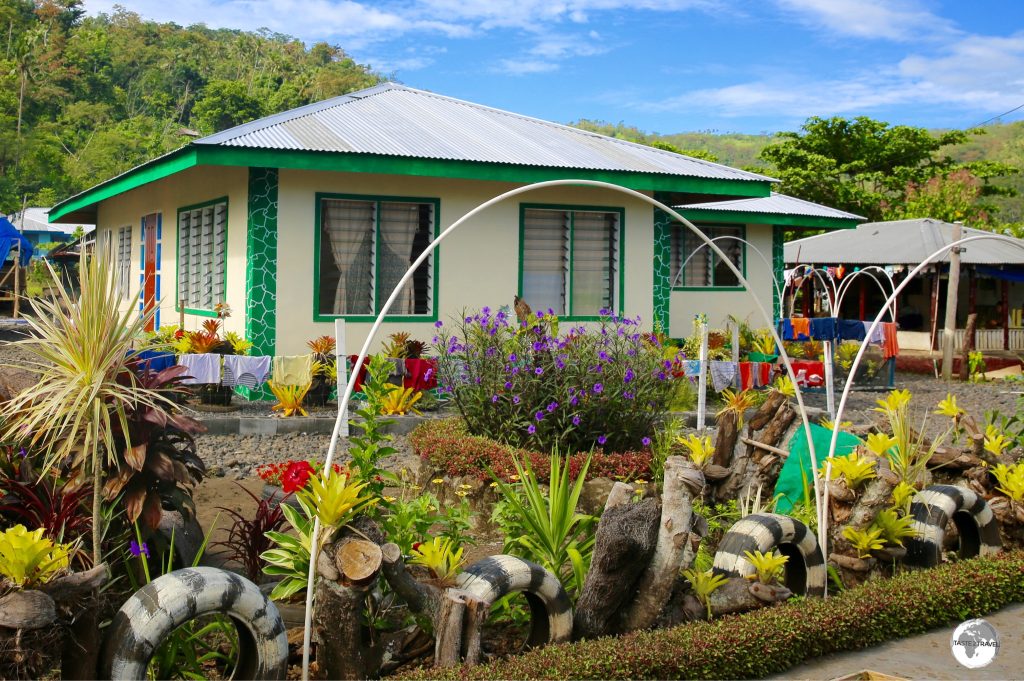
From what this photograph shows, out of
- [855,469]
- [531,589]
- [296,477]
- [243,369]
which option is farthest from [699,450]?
[243,369]

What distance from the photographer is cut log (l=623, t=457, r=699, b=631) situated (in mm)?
4762

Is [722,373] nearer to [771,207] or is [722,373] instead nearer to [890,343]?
[890,343]

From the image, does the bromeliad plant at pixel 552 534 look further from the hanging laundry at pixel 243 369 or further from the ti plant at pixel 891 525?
the hanging laundry at pixel 243 369

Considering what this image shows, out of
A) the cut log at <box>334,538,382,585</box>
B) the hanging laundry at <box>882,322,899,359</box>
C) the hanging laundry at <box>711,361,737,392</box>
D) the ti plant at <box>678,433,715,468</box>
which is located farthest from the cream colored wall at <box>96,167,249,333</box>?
the hanging laundry at <box>882,322,899,359</box>

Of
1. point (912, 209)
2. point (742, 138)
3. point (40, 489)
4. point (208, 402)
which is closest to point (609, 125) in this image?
point (742, 138)

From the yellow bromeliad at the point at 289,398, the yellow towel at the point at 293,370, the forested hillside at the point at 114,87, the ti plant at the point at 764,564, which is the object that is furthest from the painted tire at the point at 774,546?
the forested hillside at the point at 114,87

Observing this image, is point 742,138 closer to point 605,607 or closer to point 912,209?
point 912,209

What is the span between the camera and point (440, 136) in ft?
46.4

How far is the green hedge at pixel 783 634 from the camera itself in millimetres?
4230

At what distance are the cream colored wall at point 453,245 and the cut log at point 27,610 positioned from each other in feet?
30.4

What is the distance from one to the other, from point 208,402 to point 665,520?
8247mm

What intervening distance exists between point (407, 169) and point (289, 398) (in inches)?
132

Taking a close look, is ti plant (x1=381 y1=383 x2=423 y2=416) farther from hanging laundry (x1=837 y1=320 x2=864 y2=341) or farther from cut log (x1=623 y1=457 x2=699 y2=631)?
hanging laundry (x1=837 y1=320 x2=864 y2=341)

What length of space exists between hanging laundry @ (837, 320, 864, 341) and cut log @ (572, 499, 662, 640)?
47.2ft
